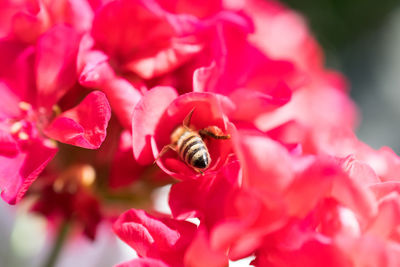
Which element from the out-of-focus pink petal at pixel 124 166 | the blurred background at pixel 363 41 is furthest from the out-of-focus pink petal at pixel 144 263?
the blurred background at pixel 363 41

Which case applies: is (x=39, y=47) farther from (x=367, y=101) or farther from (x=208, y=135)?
(x=367, y=101)

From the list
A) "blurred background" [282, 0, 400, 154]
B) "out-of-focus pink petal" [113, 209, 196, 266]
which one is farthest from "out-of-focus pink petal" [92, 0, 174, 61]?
"blurred background" [282, 0, 400, 154]

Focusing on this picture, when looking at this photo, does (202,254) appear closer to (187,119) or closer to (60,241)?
(187,119)

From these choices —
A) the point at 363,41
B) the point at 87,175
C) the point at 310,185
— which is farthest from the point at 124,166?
the point at 363,41

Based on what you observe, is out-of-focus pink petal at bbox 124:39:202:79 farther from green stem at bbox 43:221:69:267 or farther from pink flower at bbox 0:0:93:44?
green stem at bbox 43:221:69:267

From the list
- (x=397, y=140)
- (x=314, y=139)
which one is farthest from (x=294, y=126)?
(x=397, y=140)

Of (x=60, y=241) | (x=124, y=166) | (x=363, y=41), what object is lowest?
(x=363, y=41)
